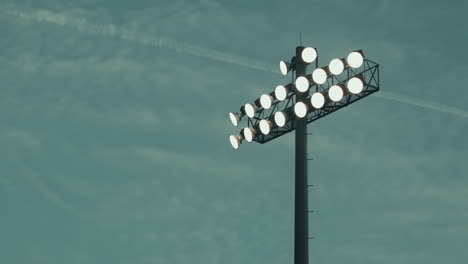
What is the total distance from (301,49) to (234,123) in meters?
2.94

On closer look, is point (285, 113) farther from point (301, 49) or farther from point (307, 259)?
point (307, 259)

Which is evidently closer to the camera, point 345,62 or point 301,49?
point 345,62

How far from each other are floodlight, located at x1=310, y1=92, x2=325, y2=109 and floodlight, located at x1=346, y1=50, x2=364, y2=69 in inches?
41.2

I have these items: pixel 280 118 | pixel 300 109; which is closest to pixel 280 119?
pixel 280 118

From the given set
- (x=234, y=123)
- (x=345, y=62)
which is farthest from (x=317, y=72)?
(x=234, y=123)

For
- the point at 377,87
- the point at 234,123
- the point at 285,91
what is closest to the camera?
the point at 377,87

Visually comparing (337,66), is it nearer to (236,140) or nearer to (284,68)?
(284,68)

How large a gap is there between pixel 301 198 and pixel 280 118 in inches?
83.3

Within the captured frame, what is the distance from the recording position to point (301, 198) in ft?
66.0

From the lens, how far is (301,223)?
19969mm

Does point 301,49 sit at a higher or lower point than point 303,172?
higher

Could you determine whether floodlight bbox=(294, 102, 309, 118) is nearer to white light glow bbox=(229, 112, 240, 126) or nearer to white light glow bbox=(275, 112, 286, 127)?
white light glow bbox=(275, 112, 286, 127)

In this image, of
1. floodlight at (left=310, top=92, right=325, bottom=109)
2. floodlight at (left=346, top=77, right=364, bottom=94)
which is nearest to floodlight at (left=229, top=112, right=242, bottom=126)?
floodlight at (left=310, top=92, right=325, bottom=109)

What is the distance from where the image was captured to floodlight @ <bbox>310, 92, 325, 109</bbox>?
19797 millimetres
